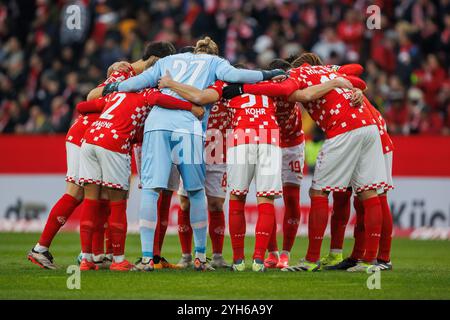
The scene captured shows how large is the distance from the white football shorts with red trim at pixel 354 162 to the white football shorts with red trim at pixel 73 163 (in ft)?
9.26

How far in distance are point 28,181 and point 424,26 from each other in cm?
921

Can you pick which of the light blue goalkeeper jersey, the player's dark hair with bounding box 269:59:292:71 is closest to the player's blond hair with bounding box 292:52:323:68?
the player's dark hair with bounding box 269:59:292:71

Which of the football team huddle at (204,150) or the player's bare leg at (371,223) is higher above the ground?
the football team huddle at (204,150)

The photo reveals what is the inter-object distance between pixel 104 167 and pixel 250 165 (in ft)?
5.29

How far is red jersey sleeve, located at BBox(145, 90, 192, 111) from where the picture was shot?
417 inches

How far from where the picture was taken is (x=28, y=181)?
18.9 metres

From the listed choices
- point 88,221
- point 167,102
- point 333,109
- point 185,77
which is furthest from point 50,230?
point 333,109

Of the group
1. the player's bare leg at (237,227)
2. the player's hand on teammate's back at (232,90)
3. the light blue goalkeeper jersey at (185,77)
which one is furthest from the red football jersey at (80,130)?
the player's bare leg at (237,227)

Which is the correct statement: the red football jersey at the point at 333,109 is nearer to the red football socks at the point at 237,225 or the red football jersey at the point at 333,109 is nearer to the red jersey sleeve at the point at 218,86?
the red jersey sleeve at the point at 218,86

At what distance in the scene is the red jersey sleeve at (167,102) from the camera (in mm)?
10594

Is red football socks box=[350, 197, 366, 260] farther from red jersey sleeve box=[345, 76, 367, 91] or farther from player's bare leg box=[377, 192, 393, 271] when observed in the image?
red jersey sleeve box=[345, 76, 367, 91]

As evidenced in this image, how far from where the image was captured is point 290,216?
39.1 feet

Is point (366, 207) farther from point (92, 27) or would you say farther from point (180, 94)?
point (92, 27)
